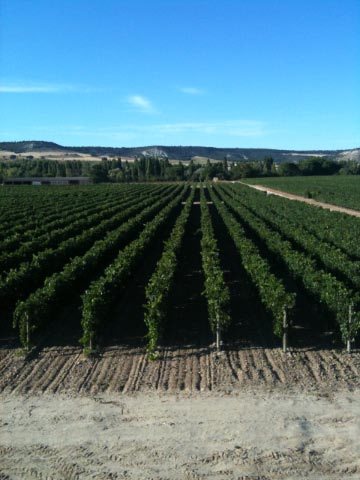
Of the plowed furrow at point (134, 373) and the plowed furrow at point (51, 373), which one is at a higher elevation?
the plowed furrow at point (134, 373)

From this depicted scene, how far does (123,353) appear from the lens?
12.2 meters

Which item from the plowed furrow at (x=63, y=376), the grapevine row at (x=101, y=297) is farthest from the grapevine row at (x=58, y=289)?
the plowed furrow at (x=63, y=376)

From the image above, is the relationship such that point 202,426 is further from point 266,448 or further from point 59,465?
point 59,465

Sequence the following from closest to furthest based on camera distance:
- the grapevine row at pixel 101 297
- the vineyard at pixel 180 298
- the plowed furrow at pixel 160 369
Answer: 1. the plowed furrow at pixel 160 369
2. the grapevine row at pixel 101 297
3. the vineyard at pixel 180 298

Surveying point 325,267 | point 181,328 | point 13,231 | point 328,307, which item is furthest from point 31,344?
point 13,231

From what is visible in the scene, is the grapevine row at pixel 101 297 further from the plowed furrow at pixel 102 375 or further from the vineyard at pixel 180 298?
the plowed furrow at pixel 102 375

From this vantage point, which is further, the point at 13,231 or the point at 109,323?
the point at 13,231

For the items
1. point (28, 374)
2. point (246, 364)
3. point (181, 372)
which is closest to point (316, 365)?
point (246, 364)

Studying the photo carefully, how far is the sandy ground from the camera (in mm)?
7441

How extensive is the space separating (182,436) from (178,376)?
2444 millimetres

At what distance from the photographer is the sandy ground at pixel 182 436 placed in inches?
293

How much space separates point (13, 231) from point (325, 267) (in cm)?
1847

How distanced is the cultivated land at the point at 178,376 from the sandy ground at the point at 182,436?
3cm

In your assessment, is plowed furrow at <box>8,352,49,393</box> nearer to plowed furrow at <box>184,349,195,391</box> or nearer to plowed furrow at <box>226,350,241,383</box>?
plowed furrow at <box>184,349,195,391</box>
